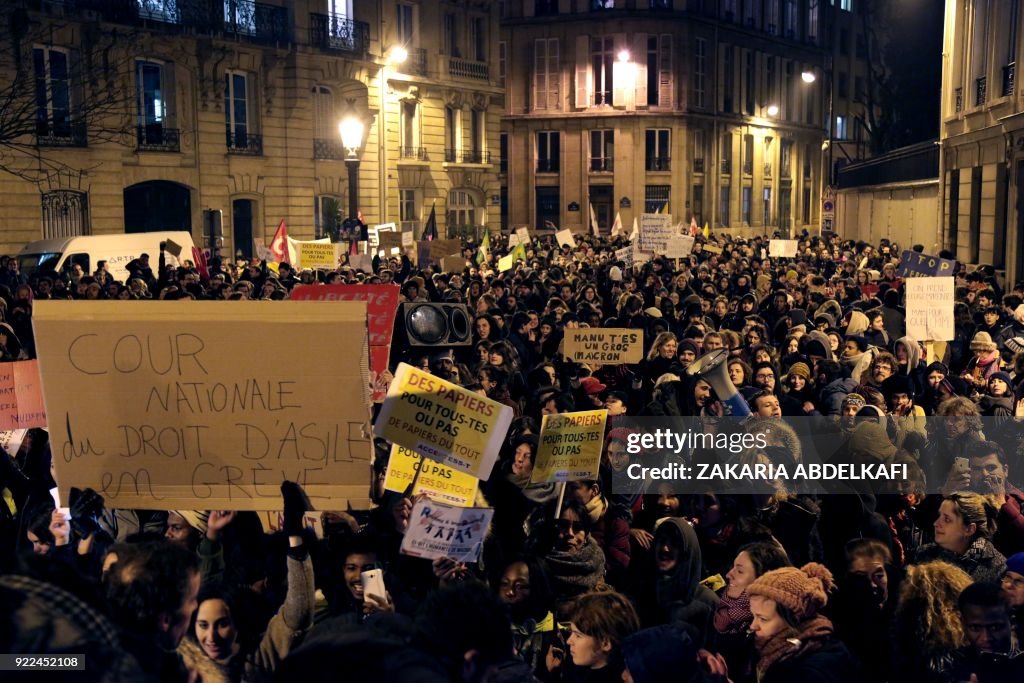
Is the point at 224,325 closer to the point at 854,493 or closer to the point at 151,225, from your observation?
the point at 854,493

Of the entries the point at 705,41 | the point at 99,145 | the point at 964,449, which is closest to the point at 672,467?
the point at 964,449

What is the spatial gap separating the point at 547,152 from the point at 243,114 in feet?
93.5

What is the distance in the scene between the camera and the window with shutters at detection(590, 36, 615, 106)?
62719 millimetres

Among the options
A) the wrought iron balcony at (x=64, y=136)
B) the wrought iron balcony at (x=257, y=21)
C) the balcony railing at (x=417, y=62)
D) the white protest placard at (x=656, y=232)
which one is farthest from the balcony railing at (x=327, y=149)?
the white protest placard at (x=656, y=232)

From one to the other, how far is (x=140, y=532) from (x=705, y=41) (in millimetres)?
62410

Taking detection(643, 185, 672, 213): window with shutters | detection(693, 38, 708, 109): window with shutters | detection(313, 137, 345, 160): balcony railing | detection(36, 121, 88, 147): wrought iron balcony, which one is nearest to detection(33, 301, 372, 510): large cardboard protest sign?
detection(36, 121, 88, 147): wrought iron balcony

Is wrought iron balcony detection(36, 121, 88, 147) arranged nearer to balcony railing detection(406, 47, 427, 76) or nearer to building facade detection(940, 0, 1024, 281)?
balcony railing detection(406, 47, 427, 76)

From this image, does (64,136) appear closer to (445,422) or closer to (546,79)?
(445,422)

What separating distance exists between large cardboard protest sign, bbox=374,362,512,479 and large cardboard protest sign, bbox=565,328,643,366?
4.93 metres

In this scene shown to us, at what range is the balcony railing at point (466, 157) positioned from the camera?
47312mm

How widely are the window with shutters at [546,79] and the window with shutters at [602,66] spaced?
186 cm

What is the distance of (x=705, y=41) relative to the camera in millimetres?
65125

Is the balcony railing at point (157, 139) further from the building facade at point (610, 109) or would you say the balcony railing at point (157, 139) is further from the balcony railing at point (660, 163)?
the balcony railing at point (660, 163)

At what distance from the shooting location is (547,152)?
63.8 m
